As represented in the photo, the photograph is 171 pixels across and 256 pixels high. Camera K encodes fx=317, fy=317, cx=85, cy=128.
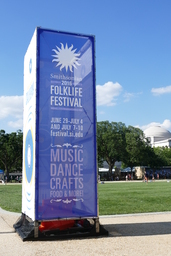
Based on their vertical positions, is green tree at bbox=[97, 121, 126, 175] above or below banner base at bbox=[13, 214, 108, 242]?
above

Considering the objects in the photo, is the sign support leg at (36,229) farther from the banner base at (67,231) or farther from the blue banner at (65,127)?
the blue banner at (65,127)

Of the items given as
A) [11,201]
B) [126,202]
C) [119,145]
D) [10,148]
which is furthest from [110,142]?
[126,202]

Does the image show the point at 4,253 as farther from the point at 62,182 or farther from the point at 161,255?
the point at 161,255

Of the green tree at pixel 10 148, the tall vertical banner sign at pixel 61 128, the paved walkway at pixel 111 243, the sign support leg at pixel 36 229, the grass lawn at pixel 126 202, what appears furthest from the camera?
the green tree at pixel 10 148

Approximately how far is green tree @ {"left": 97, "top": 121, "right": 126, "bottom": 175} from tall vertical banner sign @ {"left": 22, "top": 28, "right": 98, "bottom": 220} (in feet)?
207

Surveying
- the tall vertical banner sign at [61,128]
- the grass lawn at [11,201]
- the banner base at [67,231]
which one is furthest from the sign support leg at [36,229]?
the grass lawn at [11,201]

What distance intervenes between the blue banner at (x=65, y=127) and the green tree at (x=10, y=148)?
185 feet

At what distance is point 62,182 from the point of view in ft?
25.8

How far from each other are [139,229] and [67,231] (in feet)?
6.94

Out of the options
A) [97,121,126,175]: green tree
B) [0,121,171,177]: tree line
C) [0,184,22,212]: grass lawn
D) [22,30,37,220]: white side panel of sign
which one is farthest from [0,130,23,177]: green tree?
[22,30,37,220]: white side panel of sign

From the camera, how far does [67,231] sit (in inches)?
309

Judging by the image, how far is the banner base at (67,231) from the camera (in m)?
7.42

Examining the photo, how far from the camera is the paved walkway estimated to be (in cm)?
632

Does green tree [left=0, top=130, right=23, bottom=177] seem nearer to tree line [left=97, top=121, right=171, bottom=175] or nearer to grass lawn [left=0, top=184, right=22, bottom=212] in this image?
tree line [left=97, top=121, right=171, bottom=175]
